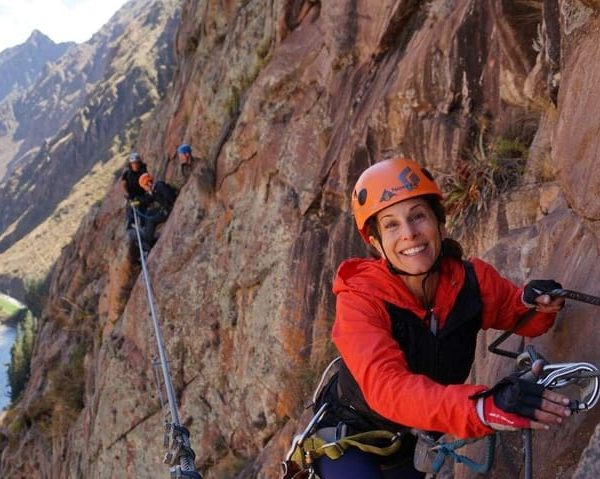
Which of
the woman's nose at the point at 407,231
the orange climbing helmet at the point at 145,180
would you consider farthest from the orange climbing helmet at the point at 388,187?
the orange climbing helmet at the point at 145,180

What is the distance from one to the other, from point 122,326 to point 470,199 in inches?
449

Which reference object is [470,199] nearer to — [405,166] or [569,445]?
[405,166]

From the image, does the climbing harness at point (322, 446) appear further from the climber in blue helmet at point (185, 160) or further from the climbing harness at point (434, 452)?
the climber in blue helmet at point (185, 160)

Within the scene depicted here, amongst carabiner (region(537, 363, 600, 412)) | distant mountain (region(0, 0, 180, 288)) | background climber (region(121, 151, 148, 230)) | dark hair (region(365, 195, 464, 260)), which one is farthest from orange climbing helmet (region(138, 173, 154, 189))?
distant mountain (region(0, 0, 180, 288))

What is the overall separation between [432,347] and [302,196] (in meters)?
6.92

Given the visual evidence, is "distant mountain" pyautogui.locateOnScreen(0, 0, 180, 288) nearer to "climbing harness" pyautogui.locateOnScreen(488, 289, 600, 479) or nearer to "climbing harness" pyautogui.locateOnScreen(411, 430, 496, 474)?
"climbing harness" pyautogui.locateOnScreen(411, 430, 496, 474)

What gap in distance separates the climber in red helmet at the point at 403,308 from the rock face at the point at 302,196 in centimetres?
42

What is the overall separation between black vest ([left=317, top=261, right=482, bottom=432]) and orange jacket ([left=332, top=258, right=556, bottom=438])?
5 cm

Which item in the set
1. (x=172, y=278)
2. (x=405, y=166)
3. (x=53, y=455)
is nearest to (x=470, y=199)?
(x=405, y=166)

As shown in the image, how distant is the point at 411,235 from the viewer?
3.24m

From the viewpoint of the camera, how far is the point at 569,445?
2.76 meters

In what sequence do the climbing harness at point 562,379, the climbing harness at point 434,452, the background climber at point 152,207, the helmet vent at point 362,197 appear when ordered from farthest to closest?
the background climber at point 152,207 → the helmet vent at point 362,197 → the climbing harness at point 434,452 → the climbing harness at point 562,379

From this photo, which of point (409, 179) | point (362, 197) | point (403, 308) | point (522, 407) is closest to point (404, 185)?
point (409, 179)

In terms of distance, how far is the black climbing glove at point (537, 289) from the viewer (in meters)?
3.13
